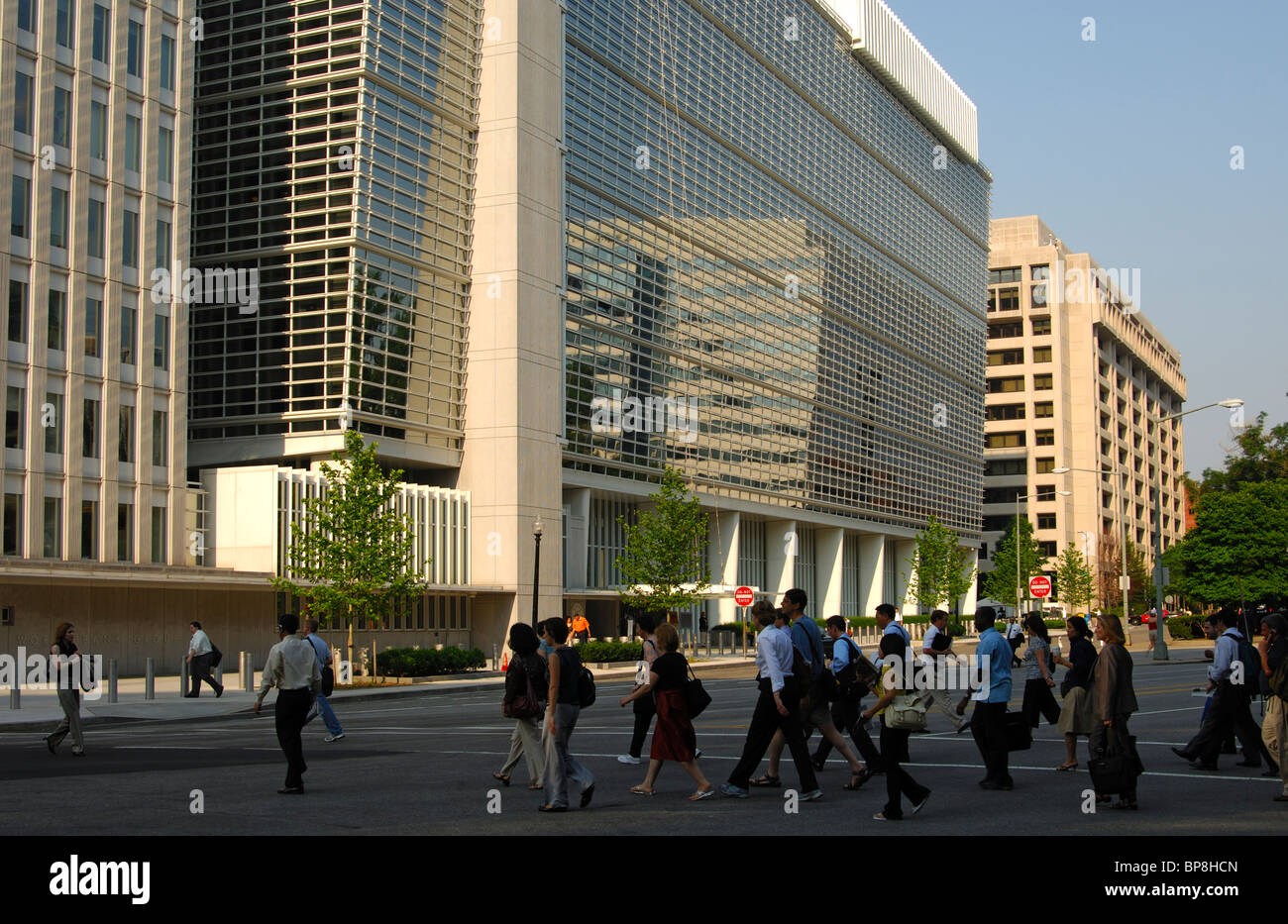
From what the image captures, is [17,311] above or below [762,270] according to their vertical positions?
below

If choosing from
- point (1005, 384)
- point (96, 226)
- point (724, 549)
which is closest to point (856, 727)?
point (96, 226)

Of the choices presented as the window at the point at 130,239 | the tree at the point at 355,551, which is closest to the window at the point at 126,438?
the window at the point at 130,239

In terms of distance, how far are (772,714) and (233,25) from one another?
47.4 metres

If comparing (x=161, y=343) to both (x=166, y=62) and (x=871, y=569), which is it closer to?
(x=166, y=62)

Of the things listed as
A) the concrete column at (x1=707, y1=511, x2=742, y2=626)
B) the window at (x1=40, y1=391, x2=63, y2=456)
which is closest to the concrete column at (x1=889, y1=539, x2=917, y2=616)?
the concrete column at (x1=707, y1=511, x2=742, y2=626)

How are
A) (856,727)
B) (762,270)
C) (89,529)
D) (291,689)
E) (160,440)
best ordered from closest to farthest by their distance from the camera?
(291,689)
(856,727)
(89,529)
(160,440)
(762,270)

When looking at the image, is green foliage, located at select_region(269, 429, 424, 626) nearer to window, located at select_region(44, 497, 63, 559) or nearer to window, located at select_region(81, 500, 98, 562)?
window, located at select_region(81, 500, 98, 562)

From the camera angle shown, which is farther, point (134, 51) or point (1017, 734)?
point (134, 51)

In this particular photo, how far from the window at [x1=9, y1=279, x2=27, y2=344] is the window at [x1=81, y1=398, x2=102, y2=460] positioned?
307 cm

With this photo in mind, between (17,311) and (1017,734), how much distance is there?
1349 inches

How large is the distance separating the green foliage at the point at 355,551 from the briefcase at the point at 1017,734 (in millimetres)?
27170

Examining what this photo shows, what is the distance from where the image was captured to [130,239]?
43.1m

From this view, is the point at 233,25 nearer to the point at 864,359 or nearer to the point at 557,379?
the point at 557,379

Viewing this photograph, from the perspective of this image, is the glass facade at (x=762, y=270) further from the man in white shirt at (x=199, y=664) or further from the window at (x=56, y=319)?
the man in white shirt at (x=199, y=664)
